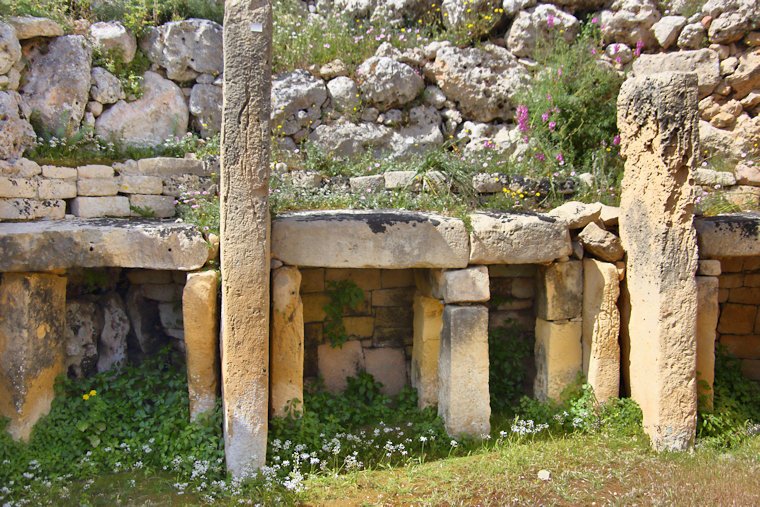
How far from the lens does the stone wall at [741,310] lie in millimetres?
6453

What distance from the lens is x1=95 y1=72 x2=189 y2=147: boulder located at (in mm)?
6938

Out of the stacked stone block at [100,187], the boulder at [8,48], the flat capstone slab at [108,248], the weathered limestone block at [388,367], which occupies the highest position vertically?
the boulder at [8,48]

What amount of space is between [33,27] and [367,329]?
182 inches

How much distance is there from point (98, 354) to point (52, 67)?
10.3ft

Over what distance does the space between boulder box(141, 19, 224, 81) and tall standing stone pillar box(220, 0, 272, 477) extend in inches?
133

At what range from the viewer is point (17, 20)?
6.39 meters

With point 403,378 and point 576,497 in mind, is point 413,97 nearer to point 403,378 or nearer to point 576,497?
point 403,378

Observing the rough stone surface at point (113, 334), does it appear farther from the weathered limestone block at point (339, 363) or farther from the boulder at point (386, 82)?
the boulder at point (386, 82)

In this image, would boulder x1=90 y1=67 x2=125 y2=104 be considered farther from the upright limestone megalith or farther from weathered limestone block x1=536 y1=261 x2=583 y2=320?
the upright limestone megalith

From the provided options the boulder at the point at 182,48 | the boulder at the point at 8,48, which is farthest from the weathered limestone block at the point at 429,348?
the boulder at the point at 8,48

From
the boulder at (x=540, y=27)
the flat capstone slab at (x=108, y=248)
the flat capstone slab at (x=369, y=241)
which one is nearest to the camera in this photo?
the flat capstone slab at (x=108, y=248)

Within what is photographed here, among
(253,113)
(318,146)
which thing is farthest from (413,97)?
(253,113)

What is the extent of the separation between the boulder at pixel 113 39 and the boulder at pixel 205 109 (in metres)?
0.82

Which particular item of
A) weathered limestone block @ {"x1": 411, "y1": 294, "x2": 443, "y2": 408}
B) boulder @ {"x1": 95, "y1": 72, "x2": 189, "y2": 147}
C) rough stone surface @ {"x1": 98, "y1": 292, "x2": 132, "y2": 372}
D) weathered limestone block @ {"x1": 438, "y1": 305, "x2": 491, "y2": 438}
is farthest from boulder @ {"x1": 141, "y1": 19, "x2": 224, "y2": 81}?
weathered limestone block @ {"x1": 438, "y1": 305, "x2": 491, "y2": 438}
